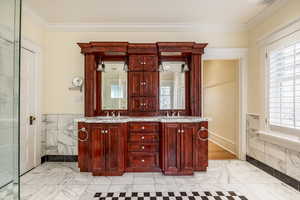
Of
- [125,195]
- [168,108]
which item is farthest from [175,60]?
[125,195]

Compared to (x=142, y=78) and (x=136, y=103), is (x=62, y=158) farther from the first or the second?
(x=142, y=78)

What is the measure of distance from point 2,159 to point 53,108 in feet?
5.54

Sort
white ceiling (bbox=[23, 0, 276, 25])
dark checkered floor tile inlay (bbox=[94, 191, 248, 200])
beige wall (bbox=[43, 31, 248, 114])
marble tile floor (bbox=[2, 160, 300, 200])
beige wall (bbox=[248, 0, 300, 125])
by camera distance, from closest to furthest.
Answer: dark checkered floor tile inlay (bbox=[94, 191, 248, 200])
marble tile floor (bbox=[2, 160, 300, 200])
beige wall (bbox=[248, 0, 300, 125])
white ceiling (bbox=[23, 0, 276, 25])
beige wall (bbox=[43, 31, 248, 114])

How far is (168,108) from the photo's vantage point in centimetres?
350

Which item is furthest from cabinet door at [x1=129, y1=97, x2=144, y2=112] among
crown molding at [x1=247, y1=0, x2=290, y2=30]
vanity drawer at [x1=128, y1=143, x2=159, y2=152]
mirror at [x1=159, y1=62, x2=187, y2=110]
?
crown molding at [x1=247, y1=0, x2=290, y2=30]

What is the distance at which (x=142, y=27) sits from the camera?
11.7ft

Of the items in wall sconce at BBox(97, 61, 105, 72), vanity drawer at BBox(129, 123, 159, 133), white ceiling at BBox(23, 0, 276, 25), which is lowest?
vanity drawer at BBox(129, 123, 159, 133)

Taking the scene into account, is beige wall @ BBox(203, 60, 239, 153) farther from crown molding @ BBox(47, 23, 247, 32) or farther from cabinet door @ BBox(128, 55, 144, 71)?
cabinet door @ BBox(128, 55, 144, 71)

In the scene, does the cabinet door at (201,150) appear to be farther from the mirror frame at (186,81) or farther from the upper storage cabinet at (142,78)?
the mirror frame at (186,81)

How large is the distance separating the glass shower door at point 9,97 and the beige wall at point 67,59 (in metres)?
1.51

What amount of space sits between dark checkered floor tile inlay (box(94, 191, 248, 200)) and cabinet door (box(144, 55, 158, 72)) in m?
2.02

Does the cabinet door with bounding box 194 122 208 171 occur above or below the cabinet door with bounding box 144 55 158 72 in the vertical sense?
below

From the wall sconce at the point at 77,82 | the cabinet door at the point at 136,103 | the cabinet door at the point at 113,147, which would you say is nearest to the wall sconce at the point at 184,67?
the cabinet door at the point at 136,103

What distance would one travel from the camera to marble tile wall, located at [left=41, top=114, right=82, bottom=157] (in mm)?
3562
